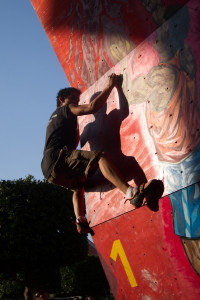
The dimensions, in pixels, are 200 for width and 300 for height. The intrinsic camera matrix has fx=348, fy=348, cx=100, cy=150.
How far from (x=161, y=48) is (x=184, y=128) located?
1022 millimetres

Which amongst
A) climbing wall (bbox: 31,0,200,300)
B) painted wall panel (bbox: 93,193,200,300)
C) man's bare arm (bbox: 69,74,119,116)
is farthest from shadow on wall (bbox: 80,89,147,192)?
painted wall panel (bbox: 93,193,200,300)

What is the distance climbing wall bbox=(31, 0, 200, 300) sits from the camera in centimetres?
338

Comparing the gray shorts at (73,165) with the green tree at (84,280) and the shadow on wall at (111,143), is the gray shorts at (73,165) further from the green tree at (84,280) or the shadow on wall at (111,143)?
the green tree at (84,280)

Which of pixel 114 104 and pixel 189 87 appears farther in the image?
pixel 114 104

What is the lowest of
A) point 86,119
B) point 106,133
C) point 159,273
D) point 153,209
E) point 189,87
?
point 159,273

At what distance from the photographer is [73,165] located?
421 cm

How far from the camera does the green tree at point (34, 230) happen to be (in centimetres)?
1759

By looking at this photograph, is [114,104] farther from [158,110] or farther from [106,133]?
[158,110]

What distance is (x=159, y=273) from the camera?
12.2 feet

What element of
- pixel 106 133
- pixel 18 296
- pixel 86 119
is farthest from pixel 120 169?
pixel 18 296

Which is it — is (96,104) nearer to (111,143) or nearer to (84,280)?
(111,143)

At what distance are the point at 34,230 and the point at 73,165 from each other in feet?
47.7

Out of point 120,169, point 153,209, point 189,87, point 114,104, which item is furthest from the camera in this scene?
point 114,104

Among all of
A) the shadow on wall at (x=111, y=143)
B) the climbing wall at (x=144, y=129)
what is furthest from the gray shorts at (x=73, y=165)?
the climbing wall at (x=144, y=129)
